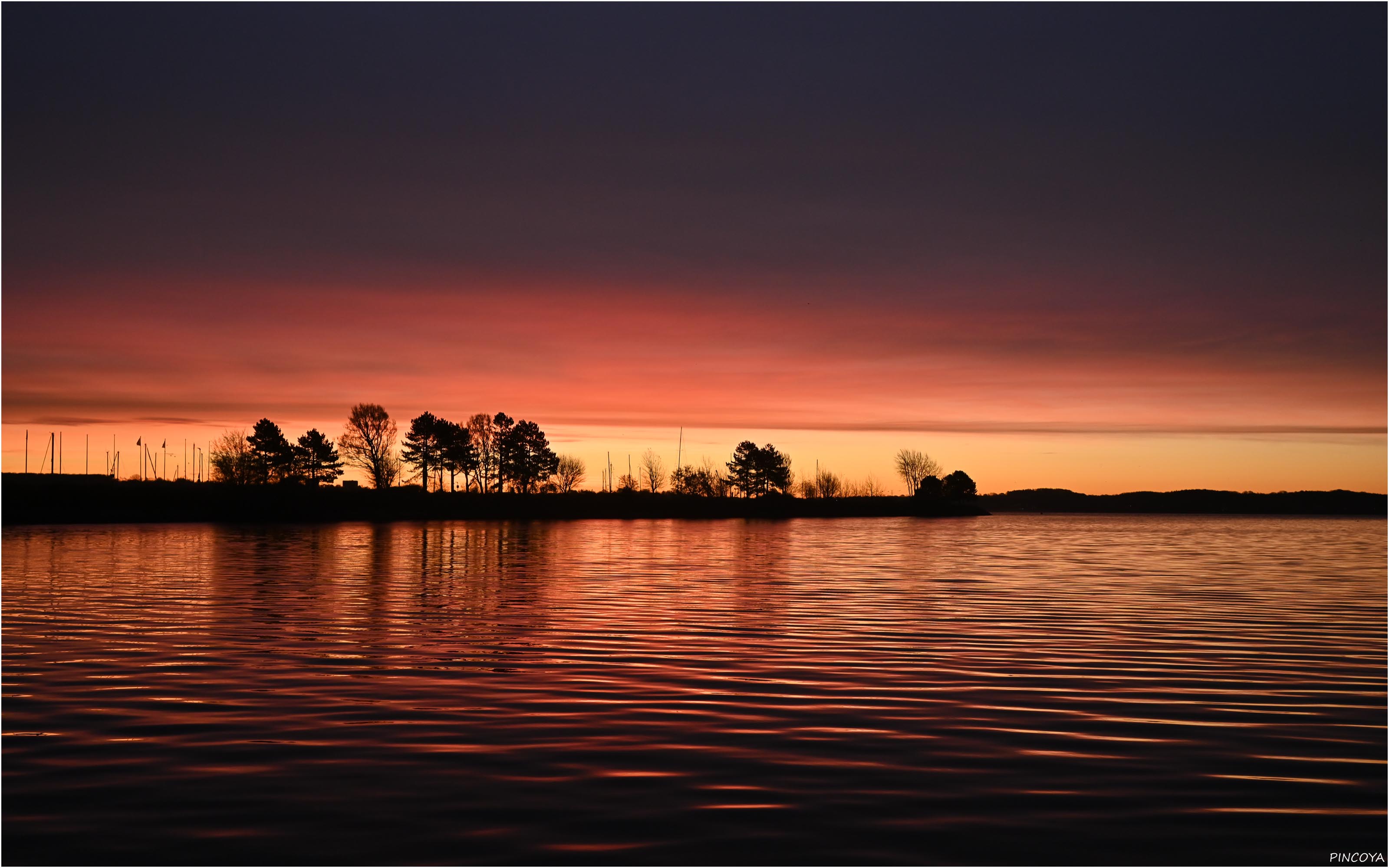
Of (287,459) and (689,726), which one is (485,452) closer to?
(287,459)

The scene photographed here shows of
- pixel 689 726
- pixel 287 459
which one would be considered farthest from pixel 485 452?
pixel 689 726

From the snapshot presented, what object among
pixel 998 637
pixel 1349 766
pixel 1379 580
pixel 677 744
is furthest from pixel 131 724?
pixel 1379 580

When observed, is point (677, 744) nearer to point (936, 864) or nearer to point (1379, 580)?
point (936, 864)

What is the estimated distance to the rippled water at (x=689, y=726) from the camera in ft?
32.3

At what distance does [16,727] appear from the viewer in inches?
555

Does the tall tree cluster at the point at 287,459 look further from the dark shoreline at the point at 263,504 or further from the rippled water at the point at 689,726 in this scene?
the rippled water at the point at 689,726

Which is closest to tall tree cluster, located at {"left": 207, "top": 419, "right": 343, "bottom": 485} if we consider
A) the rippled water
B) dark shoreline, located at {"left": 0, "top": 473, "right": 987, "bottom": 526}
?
dark shoreline, located at {"left": 0, "top": 473, "right": 987, "bottom": 526}

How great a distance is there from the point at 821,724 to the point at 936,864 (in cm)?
523

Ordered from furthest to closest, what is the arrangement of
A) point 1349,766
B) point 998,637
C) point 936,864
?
point 998,637
point 1349,766
point 936,864

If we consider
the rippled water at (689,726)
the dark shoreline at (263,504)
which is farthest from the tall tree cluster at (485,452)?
the rippled water at (689,726)

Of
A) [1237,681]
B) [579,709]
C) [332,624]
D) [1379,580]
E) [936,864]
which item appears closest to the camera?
[936,864]

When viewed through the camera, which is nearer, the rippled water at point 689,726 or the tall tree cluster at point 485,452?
the rippled water at point 689,726

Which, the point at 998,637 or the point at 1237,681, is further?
the point at 998,637

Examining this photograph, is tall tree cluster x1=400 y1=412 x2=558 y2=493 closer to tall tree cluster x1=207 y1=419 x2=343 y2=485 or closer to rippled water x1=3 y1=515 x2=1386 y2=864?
tall tree cluster x1=207 y1=419 x2=343 y2=485
